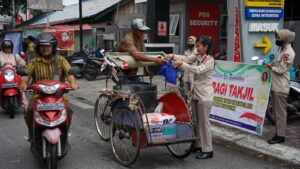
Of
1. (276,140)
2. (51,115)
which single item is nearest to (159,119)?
(51,115)

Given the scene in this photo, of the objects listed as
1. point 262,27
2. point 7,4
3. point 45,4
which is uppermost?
point 7,4

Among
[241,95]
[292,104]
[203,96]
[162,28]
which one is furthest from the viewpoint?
[162,28]

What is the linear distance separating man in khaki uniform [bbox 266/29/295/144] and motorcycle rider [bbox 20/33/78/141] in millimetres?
3066

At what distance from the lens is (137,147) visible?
4.92 m

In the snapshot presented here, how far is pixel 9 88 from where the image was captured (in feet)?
28.2

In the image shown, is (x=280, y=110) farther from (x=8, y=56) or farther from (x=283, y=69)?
(x=8, y=56)

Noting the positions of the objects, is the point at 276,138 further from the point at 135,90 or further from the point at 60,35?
the point at 60,35

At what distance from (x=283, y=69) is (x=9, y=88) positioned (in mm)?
5659

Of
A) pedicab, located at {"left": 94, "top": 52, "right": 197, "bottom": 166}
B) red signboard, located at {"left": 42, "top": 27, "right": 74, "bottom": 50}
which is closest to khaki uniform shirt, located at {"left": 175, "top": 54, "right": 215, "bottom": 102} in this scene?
pedicab, located at {"left": 94, "top": 52, "right": 197, "bottom": 166}

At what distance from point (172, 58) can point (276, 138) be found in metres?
2.20

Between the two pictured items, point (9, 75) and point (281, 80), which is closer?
point (281, 80)

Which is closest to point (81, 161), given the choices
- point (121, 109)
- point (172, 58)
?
point (121, 109)

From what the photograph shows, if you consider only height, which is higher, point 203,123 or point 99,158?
point 203,123

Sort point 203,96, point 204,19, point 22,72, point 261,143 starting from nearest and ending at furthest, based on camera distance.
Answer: point 22,72, point 203,96, point 261,143, point 204,19
